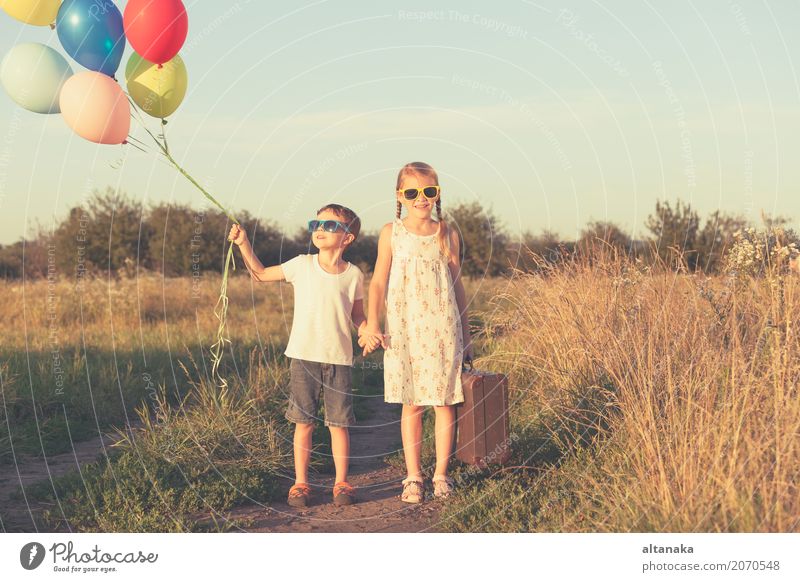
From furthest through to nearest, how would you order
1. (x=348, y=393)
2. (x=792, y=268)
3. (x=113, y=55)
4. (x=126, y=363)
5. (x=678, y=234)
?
(x=678, y=234) < (x=126, y=363) < (x=792, y=268) < (x=113, y=55) < (x=348, y=393)

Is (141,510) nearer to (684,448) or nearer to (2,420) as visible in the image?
(2,420)

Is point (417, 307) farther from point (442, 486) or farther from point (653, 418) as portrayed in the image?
point (653, 418)

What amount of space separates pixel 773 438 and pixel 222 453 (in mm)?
4054

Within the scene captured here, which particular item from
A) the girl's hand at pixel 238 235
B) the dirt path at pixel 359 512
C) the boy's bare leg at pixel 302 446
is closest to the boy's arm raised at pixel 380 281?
the boy's bare leg at pixel 302 446

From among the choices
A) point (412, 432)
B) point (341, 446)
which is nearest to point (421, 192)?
point (412, 432)

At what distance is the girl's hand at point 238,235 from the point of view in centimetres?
597

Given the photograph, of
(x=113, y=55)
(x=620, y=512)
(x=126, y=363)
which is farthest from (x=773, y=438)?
(x=126, y=363)

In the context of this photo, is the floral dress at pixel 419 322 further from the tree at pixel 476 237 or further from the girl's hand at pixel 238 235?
the tree at pixel 476 237

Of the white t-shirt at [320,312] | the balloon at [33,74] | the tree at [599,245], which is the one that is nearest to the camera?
the white t-shirt at [320,312]

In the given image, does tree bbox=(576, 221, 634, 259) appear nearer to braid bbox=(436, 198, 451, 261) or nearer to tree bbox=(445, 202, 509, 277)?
braid bbox=(436, 198, 451, 261)

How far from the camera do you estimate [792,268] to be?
23.3ft

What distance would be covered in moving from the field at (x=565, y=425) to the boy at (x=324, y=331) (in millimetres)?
656

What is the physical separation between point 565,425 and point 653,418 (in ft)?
3.67

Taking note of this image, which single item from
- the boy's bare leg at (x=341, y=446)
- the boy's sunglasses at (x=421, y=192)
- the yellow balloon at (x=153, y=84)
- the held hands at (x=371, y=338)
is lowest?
the boy's bare leg at (x=341, y=446)
